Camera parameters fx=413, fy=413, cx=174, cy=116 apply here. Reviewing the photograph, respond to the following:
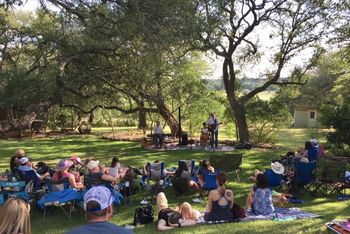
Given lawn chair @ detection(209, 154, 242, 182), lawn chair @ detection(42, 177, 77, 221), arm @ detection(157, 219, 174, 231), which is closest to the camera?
arm @ detection(157, 219, 174, 231)

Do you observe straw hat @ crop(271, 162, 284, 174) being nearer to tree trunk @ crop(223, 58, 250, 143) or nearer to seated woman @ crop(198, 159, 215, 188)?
seated woman @ crop(198, 159, 215, 188)

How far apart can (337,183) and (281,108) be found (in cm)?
1077

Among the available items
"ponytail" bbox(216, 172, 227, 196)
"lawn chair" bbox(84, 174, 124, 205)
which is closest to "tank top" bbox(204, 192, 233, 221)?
"ponytail" bbox(216, 172, 227, 196)

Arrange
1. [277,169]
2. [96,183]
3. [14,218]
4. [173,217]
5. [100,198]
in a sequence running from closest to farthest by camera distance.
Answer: [14,218] → [100,198] → [173,217] → [96,183] → [277,169]

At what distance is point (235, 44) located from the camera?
19.3 m

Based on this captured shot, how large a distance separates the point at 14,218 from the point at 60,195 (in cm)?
526

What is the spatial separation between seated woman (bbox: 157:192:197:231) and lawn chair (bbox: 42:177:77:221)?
5.50 ft

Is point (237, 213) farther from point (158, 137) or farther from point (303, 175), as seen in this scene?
point (158, 137)

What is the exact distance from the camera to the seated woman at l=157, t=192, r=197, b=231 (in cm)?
716

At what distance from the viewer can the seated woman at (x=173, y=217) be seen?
7.16 m

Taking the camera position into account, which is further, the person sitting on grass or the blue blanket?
the person sitting on grass

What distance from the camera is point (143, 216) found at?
7527 mm

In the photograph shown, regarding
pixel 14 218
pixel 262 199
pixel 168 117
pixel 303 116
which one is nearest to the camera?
pixel 14 218

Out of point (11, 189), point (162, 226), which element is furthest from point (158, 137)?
point (162, 226)
